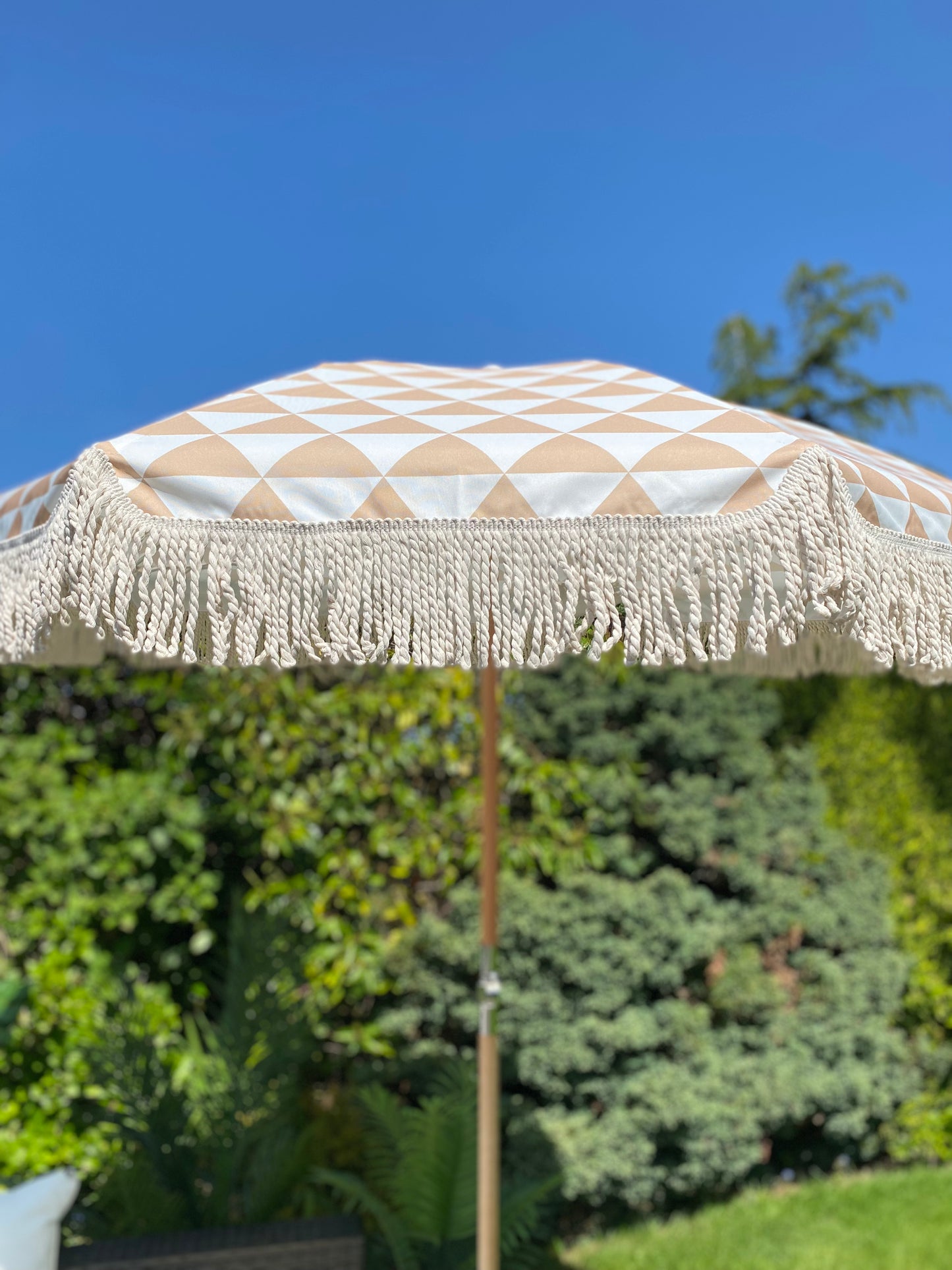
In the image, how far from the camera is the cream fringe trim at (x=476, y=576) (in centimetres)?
134

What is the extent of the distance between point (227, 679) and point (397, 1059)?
1758 millimetres

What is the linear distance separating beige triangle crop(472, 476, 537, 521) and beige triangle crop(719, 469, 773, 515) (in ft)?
0.90

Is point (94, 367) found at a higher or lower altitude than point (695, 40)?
lower

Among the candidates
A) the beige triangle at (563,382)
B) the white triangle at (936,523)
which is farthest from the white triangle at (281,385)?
the white triangle at (936,523)

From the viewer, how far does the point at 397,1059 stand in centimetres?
402

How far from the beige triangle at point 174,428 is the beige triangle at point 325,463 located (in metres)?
0.17

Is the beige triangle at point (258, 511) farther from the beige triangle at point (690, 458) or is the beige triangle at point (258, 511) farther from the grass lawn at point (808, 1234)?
the grass lawn at point (808, 1234)

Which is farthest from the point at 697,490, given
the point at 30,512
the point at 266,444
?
the point at 30,512

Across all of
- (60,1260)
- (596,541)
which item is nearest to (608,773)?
(60,1260)

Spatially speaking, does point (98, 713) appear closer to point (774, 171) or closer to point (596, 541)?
point (596, 541)

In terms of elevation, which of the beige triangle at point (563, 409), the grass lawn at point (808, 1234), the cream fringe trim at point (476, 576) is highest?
the beige triangle at point (563, 409)

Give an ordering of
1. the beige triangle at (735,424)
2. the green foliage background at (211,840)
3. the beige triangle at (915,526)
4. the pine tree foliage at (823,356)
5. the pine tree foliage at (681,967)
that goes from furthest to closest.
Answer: the pine tree foliage at (823,356) < the pine tree foliage at (681,967) < the green foliage background at (211,840) < the beige triangle at (915,526) < the beige triangle at (735,424)

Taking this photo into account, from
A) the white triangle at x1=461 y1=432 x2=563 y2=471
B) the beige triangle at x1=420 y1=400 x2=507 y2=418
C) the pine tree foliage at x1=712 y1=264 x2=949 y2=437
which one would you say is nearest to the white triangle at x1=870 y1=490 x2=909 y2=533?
the white triangle at x1=461 y1=432 x2=563 y2=471

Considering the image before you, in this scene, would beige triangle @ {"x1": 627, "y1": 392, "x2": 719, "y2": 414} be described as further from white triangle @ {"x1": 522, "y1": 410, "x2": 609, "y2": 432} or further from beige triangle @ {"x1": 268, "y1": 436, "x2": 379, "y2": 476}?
beige triangle @ {"x1": 268, "y1": 436, "x2": 379, "y2": 476}
